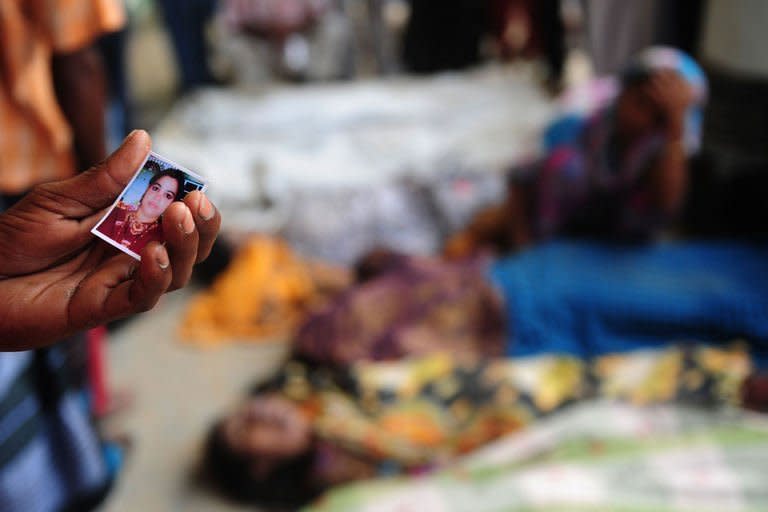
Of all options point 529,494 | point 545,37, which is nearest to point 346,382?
point 529,494

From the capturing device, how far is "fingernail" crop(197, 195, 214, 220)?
1.63ft

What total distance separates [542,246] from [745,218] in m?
0.71

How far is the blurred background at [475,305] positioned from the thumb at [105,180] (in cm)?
72

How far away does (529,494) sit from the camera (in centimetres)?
105

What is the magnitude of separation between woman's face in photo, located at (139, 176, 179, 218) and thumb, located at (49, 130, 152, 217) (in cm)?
2

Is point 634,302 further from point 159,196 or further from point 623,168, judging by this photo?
point 159,196

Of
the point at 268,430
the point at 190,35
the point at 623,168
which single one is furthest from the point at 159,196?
the point at 190,35

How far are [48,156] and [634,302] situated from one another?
1.24 metres

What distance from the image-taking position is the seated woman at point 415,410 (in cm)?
147

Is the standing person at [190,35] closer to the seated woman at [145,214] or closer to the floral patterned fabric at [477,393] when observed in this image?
the floral patterned fabric at [477,393]

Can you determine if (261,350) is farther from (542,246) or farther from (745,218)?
(745,218)

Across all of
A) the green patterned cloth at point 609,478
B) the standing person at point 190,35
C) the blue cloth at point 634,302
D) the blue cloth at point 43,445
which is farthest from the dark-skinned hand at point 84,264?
the standing person at point 190,35

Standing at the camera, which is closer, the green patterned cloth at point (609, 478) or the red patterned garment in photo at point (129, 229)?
the red patterned garment in photo at point (129, 229)

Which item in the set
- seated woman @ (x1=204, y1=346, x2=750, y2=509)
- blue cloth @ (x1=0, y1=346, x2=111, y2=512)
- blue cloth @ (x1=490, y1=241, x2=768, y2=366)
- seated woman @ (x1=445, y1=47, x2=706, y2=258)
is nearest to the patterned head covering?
seated woman @ (x1=445, y1=47, x2=706, y2=258)
